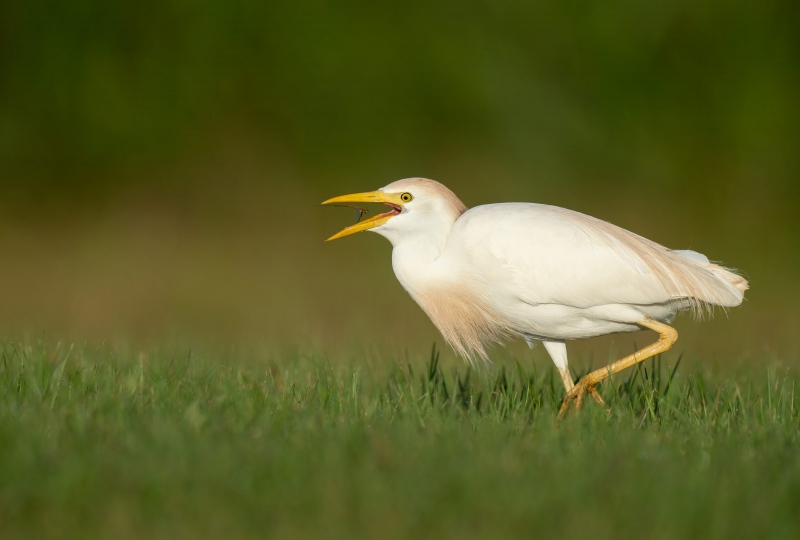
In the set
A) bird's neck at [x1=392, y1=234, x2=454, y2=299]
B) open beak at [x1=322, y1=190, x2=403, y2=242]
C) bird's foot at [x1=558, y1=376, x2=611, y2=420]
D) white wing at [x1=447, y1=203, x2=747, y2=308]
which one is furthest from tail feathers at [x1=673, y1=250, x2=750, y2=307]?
open beak at [x1=322, y1=190, x2=403, y2=242]

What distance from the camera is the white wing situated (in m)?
5.39

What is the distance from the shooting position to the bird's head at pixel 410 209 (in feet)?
18.1

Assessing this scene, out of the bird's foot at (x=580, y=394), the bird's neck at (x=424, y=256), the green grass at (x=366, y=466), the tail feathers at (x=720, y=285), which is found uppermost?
the tail feathers at (x=720, y=285)

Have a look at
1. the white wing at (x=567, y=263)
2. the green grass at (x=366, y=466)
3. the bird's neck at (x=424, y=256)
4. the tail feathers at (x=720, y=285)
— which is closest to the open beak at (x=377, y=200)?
the bird's neck at (x=424, y=256)

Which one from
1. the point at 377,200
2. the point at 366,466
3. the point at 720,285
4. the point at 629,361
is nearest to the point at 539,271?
the point at 629,361

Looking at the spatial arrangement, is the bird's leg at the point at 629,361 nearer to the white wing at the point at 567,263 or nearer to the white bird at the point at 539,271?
the white bird at the point at 539,271

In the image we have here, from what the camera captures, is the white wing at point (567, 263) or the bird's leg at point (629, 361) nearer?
the white wing at point (567, 263)

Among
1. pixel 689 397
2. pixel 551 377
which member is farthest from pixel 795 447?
pixel 551 377

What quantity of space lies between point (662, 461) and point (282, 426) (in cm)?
167

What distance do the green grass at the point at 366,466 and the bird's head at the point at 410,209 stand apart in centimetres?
88

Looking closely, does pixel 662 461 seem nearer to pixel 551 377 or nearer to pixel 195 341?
pixel 551 377

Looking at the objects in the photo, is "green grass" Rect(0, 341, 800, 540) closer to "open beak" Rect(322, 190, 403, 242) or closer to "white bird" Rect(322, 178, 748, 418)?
"white bird" Rect(322, 178, 748, 418)

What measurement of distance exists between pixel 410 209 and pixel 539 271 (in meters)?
0.78

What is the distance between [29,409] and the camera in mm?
4609
